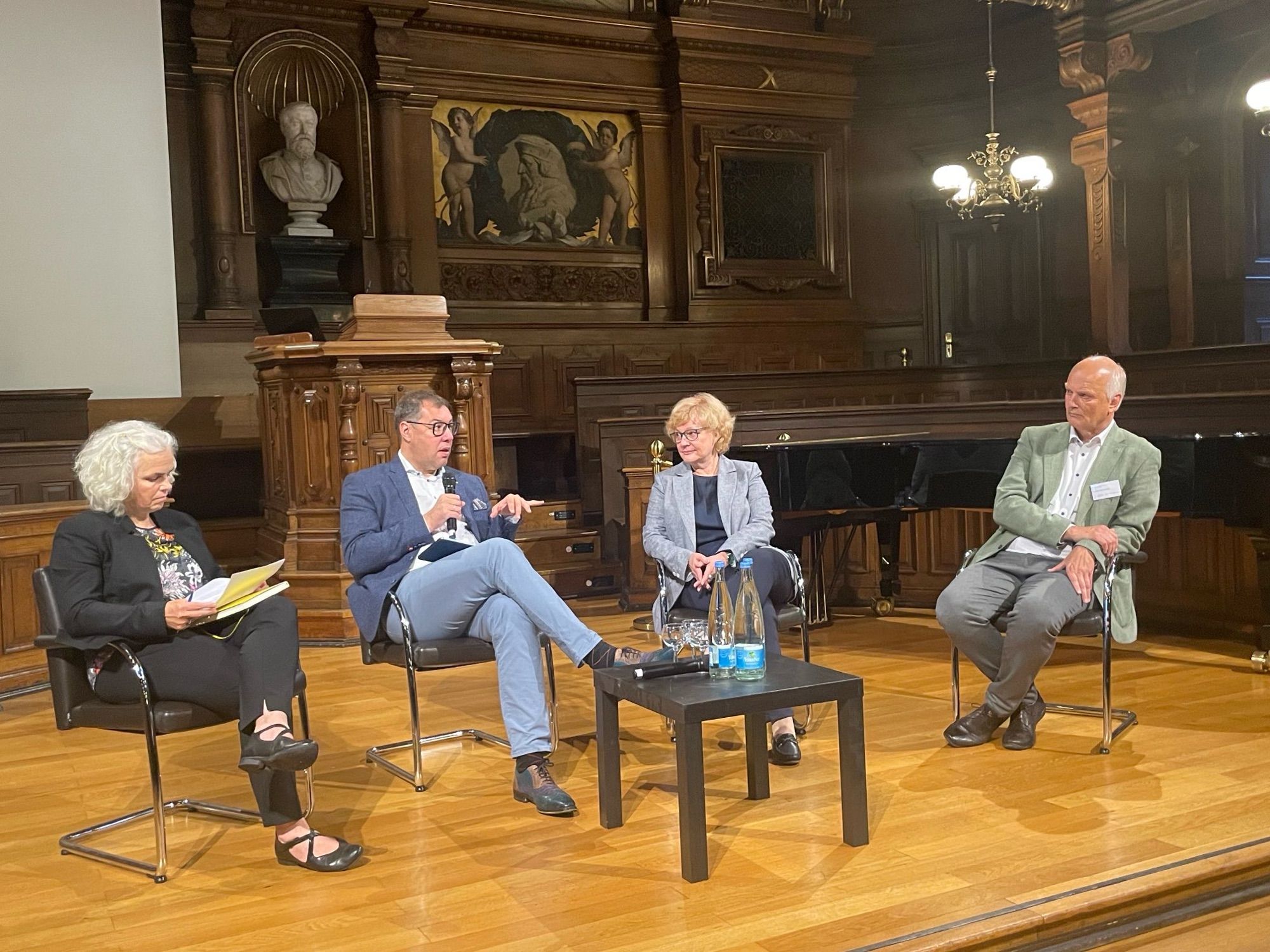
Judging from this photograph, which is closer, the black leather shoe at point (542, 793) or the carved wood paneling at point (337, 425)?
the black leather shoe at point (542, 793)

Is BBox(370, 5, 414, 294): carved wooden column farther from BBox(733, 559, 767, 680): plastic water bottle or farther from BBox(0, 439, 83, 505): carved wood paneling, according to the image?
BBox(733, 559, 767, 680): plastic water bottle

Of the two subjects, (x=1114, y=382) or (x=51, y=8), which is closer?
(x=1114, y=382)

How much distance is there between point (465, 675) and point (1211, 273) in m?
6.50

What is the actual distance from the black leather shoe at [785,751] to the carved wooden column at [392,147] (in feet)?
18.7

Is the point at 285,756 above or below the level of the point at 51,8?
below

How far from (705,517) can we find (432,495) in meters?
0.91

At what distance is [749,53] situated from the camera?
977cm

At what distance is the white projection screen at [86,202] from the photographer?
22.8 feet

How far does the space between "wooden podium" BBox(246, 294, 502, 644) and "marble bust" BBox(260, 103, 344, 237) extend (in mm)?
2596

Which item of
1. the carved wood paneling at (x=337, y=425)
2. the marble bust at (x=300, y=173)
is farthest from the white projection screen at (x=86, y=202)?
the carved wood paneling at (x=337, y=425)

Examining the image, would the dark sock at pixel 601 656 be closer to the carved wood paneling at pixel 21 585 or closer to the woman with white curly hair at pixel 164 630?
the woman with white curly hair at pixel 164 630

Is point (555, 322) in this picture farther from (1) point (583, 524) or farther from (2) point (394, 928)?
(2) point (394, 928)

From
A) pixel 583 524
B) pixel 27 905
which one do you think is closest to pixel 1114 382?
pixel 27 905

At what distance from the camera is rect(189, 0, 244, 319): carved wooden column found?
8.14 meters
